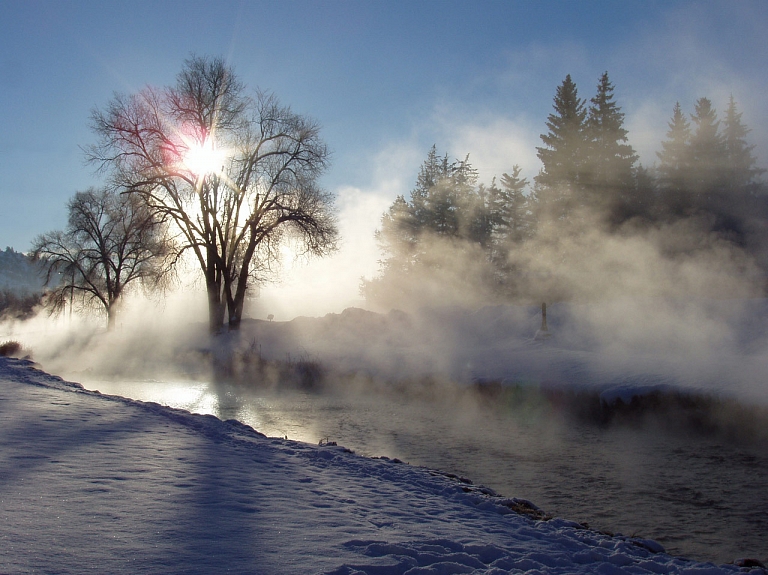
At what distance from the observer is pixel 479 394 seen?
47.3 feet

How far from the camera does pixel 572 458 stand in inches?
348

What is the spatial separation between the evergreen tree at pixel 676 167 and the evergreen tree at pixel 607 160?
1.87m

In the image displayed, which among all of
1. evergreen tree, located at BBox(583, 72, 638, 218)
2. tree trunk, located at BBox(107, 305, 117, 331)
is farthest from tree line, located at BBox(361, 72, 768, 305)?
tree trunk, located at BBox(107, 305, 117, 331)

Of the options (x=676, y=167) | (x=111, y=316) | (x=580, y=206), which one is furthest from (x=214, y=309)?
(x=676, y=167)

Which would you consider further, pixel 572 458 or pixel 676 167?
pixel 676 167

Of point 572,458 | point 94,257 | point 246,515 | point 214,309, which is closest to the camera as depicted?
point 246,515

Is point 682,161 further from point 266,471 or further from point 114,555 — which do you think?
point 114,555

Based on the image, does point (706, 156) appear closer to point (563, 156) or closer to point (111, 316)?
point (563, 156)

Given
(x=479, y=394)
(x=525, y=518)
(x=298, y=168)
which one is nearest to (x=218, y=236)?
(x=298, y=168)

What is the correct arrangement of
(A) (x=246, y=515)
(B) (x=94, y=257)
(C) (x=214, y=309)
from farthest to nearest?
(B) (x=94, y=257), (C) (x=214, y=309), (A) (x=246, y=515)

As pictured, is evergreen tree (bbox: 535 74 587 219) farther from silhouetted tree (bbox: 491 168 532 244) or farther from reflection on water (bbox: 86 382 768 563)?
reflection on water (bbox: 86 382 768 563)

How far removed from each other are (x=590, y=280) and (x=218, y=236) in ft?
57.3

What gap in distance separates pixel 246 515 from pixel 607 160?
90.9 ft

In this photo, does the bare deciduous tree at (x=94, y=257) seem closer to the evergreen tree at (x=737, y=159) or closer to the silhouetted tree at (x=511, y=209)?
the silhouetted tree at (x=511, y=209)
